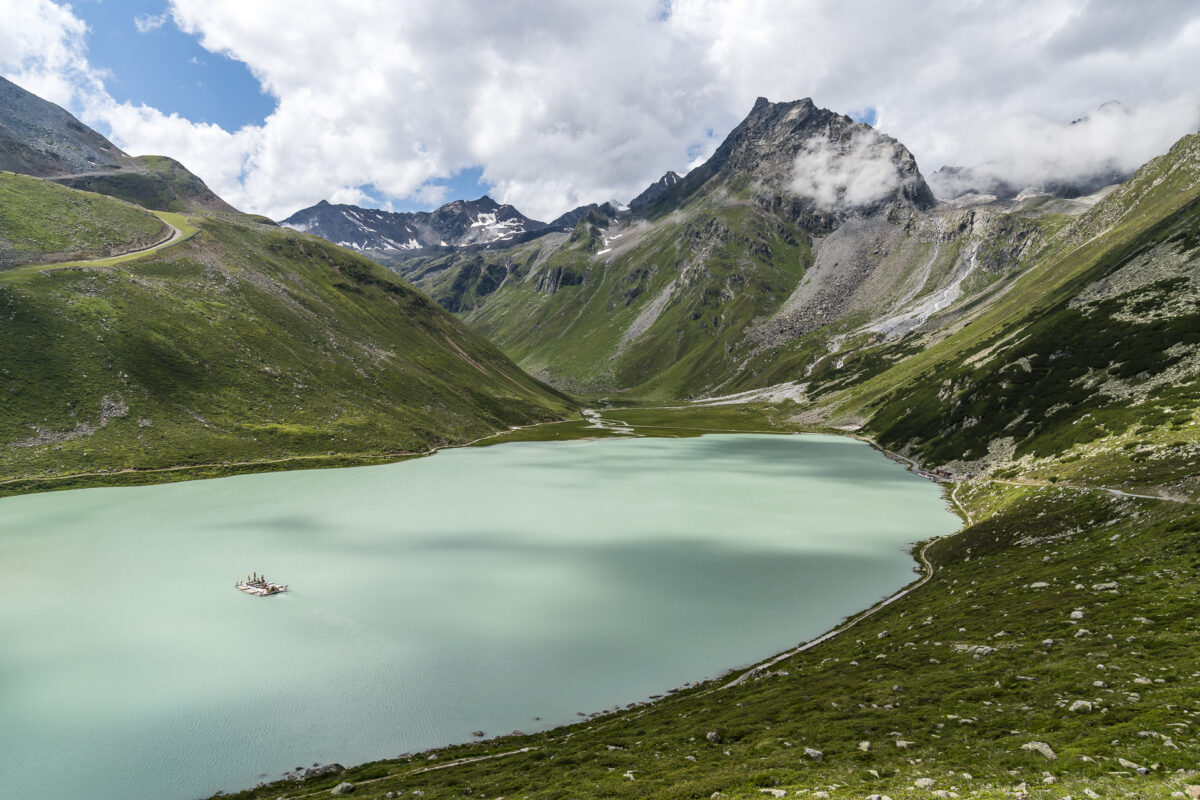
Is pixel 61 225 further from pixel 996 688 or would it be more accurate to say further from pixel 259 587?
pixel 996 688

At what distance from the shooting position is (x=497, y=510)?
253ft

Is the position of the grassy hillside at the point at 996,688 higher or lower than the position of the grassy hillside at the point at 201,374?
lower

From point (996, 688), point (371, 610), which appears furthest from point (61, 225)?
point (996, 688)

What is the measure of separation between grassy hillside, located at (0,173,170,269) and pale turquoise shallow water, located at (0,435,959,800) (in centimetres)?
9487

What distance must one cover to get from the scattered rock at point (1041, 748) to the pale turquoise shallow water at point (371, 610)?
19.8 m

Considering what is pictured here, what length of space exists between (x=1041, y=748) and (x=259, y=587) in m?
54.5

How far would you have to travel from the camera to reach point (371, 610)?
143ft

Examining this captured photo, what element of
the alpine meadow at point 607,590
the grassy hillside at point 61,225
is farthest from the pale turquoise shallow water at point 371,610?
the grassy hillside at point 61,225

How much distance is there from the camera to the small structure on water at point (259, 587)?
4753 cm

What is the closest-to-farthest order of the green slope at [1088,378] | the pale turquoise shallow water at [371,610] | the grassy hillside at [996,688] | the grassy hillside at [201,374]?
the grassy hillside at [996,688]
the pale turquoise shallow water at [371,610]
the green slope at [1088,378]
the grassy hillside at [201,374]

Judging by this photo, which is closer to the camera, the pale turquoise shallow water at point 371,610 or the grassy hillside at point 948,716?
the grassy hillside at point 948,716

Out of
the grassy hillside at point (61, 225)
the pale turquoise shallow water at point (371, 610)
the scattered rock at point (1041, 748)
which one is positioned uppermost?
the grassy hillside at point (61, 225)

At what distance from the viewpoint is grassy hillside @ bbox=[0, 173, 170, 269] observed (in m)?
136

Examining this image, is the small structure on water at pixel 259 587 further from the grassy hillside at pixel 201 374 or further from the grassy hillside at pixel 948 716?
the grassy hillside at pixel 201 374
